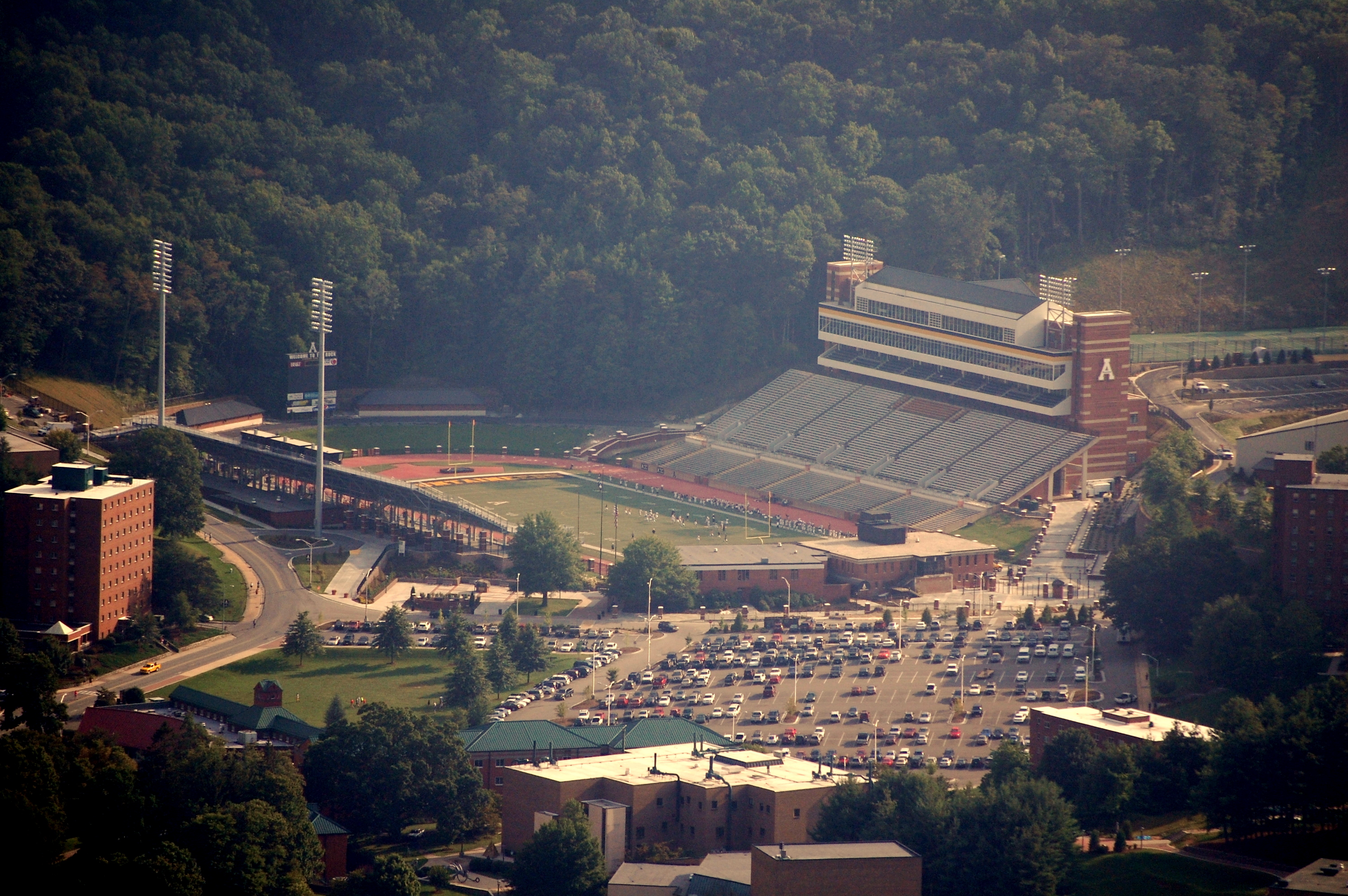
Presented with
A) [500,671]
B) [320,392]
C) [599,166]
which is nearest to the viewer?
[500,671]

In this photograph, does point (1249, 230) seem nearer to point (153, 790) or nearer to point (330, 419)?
point (330, 419)

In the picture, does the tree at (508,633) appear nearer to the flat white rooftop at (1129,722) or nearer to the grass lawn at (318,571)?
the grass lawn at (318,571)

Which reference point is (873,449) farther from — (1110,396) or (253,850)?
(253,850)

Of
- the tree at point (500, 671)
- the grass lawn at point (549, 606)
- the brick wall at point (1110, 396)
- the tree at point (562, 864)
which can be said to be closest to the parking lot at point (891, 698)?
the tree at point (500, 671)

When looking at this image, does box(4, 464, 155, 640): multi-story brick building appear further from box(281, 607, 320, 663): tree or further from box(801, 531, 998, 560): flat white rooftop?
box(801, 531, 998, 560): flat white rooftop

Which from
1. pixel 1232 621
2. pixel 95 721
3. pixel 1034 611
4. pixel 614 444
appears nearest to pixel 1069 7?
pixel 614 444

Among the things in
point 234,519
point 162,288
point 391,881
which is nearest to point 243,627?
point 234,519

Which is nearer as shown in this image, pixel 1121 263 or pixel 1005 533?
pixel 1005 533
